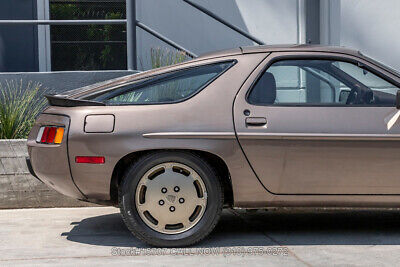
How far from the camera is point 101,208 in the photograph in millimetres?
8125

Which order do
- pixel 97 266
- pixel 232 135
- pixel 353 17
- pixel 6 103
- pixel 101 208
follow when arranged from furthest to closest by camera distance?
pixel 353 17 → pixel 6 103 → pixel 101 208 → pixel 232 135 → pixel 97 266

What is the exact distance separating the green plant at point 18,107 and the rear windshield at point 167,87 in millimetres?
2708

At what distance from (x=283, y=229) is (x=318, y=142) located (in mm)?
1103

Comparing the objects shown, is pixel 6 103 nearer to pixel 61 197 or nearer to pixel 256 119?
pixel 61 197

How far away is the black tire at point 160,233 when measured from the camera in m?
6.06

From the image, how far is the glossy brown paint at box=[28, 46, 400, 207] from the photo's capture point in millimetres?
6082

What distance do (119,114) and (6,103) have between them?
328cm

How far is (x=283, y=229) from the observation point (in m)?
6.93

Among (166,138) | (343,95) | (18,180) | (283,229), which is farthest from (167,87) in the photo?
(18,180)

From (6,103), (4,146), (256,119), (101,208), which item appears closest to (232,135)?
Answer: (256,119)

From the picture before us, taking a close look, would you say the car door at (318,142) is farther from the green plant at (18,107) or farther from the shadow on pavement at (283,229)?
the green plant at (18,107)

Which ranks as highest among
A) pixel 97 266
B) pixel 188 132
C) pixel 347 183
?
pixel 188 132

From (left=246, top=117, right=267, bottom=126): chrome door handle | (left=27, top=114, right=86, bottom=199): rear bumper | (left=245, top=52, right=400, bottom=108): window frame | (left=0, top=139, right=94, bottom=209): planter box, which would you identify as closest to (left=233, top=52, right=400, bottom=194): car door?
(left=246, top=117, right=267, bottom=126): chrome door handle

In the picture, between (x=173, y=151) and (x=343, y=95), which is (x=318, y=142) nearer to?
(x=343, y=95)
